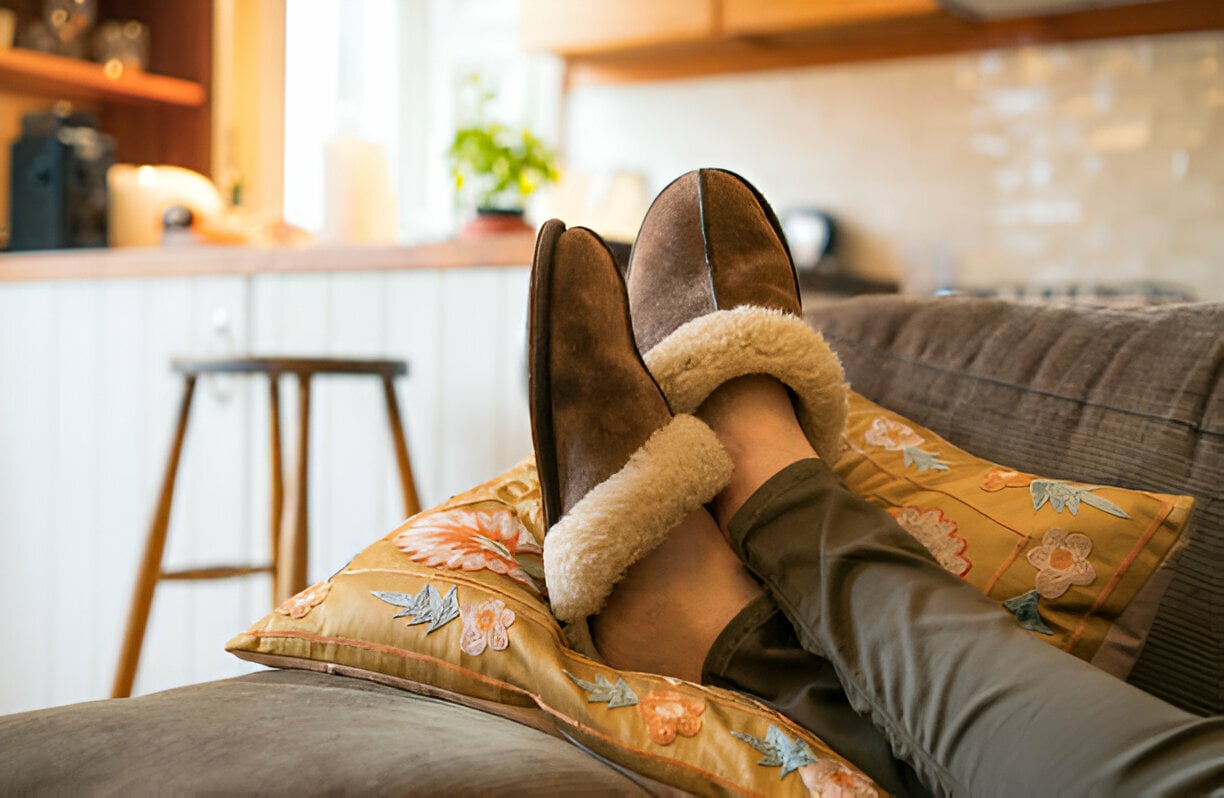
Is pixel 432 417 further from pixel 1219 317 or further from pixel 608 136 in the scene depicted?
pixel 608 136

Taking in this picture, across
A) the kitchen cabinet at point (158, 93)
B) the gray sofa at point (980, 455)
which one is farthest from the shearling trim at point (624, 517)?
the kitchen cabinet at point (158, 93)

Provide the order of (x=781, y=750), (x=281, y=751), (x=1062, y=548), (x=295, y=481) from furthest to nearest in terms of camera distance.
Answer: (x=295, y=481) → (x=1062, y=548) → (x=781, y=750) → (x=281, y=751)

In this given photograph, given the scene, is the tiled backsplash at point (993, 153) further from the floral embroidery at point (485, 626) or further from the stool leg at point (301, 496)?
the floral embroidery at point (485, 626)

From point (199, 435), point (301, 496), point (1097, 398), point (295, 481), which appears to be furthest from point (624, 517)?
point (199, 435)

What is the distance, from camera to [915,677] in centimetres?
61

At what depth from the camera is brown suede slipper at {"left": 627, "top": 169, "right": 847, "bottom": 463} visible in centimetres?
85

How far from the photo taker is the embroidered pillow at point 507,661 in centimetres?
64

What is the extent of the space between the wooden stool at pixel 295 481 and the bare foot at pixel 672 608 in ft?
2.95

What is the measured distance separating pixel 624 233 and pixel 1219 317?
262cm

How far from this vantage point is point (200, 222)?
2.36 meters

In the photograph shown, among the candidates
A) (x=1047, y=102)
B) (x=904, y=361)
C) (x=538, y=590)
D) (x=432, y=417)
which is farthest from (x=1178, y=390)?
(x=1047, y=102)

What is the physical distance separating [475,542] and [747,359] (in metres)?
0.25

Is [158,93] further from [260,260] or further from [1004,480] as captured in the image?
[1004,480]

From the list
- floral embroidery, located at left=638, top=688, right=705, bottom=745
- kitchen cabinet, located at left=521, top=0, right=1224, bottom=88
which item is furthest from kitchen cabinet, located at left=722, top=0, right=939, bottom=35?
floral embroidery, located at left=638, top=688, right=705, bottom=745
